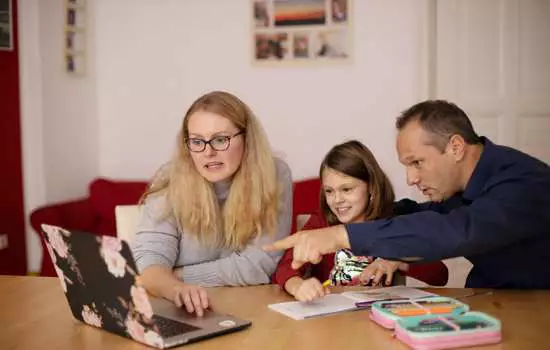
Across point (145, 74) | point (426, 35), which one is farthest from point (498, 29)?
point (145, 74)

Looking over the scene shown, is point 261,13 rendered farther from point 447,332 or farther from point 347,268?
point 447,332

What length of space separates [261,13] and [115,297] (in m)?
3.17

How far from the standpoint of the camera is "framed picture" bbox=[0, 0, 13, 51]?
3830 millimetres

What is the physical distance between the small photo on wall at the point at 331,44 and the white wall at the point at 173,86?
0.07m

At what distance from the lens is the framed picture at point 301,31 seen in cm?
417

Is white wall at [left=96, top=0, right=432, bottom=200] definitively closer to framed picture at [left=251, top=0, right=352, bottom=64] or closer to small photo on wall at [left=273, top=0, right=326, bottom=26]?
framed picture at [left=251, top=0, right=352, bottom=64]

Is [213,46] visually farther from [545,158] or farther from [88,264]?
[88,264]

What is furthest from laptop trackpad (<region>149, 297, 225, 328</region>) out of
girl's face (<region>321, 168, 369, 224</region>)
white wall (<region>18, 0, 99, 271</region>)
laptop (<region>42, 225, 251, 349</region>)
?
white wall (<region>18, 0, 99, 271</region>)

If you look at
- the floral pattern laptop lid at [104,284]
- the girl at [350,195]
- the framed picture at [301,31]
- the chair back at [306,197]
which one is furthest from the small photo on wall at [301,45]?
the floral pattern laptop lid at [104,284]

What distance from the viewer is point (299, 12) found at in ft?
13.9

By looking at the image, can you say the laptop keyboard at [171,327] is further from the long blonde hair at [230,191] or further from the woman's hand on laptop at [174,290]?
the long blonde hair at [230,191]

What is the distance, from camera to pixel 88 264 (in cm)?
140

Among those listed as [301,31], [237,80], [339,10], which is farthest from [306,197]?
[339,10]

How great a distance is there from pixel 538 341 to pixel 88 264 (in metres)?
0.91
